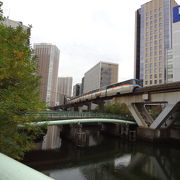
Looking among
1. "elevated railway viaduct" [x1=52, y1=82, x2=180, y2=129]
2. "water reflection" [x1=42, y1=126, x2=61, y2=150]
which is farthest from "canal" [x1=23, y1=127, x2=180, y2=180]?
"elevated railway viaduct" [x1=52, y1=82, x2=180, y2=129]

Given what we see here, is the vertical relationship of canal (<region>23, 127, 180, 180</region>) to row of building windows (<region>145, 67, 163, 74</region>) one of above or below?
below

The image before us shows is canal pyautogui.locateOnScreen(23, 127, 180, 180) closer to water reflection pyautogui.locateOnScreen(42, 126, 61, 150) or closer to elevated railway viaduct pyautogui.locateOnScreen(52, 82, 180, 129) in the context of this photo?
water reflection pyautogui.locateOnScreen(42, 126, 61, 150)

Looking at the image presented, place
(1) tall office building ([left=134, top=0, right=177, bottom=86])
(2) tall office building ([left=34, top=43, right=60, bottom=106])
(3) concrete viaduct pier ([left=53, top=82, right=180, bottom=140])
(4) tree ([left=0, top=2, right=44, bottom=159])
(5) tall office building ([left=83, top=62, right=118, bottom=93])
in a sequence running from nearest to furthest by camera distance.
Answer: (4) tree ([left=0, top=2, right=44, bottom=159]) → (3) concrete viaduct pier ([left=53, top=82, right=180, bottom=140]) → (1) tall office building ([left=134, top=0, right=177, bottom=86]) → (2) tall office building ([left=34, top=43, right=60, bottom=106]) → (5) tall office building ([left=83, top=62, right=118, bottom=93])

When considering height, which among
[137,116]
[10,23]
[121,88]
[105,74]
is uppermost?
[105,74]

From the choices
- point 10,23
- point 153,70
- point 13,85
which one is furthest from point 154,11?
point 13,85

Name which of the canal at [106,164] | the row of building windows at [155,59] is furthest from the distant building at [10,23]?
the row of building windows at [155,59]

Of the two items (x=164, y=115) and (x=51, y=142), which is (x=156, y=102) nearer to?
(x=164, y=115)

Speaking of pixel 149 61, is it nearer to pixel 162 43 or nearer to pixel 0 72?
pixel 162 43

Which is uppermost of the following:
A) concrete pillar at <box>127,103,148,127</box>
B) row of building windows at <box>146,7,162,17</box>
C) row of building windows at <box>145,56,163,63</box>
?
row of building windows at <box>146,7,162,17</box>

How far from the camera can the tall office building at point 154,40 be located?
2798 inches

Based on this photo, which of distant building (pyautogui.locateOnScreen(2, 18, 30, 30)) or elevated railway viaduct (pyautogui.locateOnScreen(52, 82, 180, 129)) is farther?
elevated railway viaduct (pyautogui.locateOnScreen(52, 82, 180, 129))

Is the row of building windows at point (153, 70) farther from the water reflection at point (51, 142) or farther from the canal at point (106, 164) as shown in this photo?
the water reflection at point (51, 142)

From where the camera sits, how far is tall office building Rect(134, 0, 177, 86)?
7106 centimetres

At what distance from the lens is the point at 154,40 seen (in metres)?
75.5
